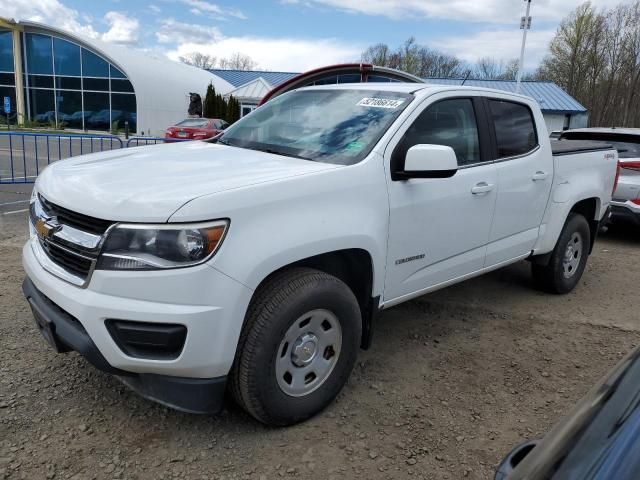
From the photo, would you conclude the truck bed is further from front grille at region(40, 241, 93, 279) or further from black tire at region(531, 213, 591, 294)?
front grille at region(40, 241, 93, 279)

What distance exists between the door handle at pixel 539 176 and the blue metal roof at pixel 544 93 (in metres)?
29.0

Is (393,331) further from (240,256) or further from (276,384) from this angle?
(240,256)

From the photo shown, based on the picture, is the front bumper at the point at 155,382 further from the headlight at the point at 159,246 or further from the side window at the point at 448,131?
the side window at the point at 448,131

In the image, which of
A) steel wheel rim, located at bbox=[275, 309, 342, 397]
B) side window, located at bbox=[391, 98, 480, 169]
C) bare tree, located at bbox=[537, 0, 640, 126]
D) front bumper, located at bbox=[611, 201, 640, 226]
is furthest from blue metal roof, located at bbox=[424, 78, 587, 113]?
steel wheel rim, located at bbox=[275, 309, 342, 397]

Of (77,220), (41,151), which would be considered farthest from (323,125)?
(41,151)

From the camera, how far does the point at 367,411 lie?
9.96ft

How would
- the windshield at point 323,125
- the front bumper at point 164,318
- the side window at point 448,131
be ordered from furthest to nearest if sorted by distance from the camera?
the side window at point 448,131 → the windshield at point 323,125 → the front bumper at point 164,318

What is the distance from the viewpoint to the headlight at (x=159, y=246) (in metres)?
2.25

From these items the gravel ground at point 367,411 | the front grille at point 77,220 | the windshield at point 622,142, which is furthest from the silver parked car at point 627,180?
the front grille at point 77,220

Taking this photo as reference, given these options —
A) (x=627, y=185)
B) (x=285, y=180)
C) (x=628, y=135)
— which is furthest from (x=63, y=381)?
(x=628, y=135)

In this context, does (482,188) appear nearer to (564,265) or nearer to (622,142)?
(564,265)

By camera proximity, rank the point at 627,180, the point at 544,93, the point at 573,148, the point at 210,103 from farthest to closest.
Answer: the point at 544,93
the point at 210,103
the point at 627,180
the point at 573,148

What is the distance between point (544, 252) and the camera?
471 cm

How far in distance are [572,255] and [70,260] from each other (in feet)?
14.7
